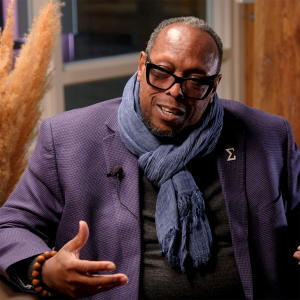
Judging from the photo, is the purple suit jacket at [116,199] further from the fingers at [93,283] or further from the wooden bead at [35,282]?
the fingers at [93,283]

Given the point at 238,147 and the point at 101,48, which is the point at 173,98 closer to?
the point at 238,147

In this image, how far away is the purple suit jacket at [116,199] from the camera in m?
1.45

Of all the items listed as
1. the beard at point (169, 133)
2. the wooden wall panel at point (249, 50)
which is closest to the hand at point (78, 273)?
the beard at point (169, 133)

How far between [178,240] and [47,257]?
0.42 metres

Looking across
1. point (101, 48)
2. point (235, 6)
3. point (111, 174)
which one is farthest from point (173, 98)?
point (235, 6)

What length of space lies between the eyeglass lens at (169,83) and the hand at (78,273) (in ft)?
1.82

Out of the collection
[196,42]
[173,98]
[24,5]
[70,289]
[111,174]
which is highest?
[24,5]

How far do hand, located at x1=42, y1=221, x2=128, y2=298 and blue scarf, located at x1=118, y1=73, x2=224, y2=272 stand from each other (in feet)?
1.08

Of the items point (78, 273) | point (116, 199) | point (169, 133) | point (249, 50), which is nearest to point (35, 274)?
point (78, 273)

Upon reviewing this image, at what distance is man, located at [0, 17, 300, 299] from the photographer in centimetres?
145

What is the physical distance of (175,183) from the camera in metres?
1.51

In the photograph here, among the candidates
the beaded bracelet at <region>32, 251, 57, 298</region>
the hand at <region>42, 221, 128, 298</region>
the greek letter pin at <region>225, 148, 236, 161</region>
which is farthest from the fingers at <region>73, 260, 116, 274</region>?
the greek letter pin at <region>225, 148, 236, 161</region>

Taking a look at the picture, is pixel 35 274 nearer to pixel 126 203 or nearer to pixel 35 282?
pixel 35 282

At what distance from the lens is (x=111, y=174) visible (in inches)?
59.2
